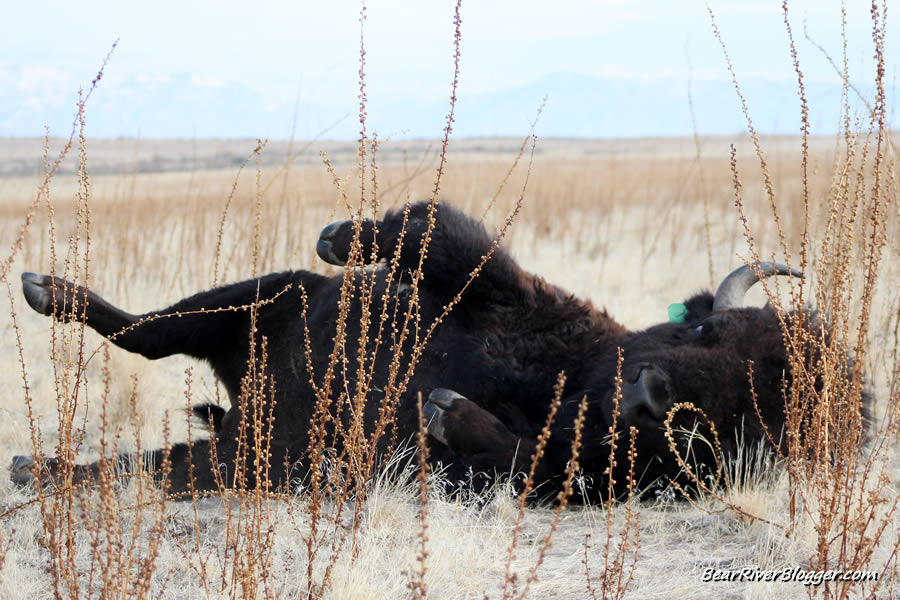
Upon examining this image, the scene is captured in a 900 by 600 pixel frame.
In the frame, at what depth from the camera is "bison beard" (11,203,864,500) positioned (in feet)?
10.5

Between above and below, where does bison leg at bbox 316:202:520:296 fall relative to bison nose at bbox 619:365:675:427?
above

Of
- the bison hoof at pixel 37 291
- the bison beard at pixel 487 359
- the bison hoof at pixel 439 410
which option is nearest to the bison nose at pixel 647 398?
the bison beard at pixel 487 359

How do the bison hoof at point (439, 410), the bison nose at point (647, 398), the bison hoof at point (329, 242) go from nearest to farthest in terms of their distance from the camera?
the bison nose at point (647, 398), the bison hoof at point (439, 410), the bison hoof at point (329, 242)

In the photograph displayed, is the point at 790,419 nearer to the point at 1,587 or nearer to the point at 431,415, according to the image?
the point at 431,415

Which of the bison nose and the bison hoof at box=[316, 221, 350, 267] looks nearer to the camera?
the bison nose

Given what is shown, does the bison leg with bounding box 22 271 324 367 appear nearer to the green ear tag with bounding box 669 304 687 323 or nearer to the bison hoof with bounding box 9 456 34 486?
the bison hoof with bounding box 9 456 34 486

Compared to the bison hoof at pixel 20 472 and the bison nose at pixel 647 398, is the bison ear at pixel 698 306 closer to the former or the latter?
the bison nose at pixel 647 398

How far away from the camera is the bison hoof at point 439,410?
3141 mm

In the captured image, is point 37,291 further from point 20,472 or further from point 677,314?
point 677,314

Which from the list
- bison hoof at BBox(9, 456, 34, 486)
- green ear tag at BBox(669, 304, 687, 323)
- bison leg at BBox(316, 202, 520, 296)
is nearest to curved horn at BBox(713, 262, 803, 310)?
green ear tag at BBox(669, 304, 687, 323)

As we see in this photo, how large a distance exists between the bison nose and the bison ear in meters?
0.79

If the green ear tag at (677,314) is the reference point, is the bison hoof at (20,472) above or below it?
below

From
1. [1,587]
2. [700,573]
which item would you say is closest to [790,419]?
[700,573]

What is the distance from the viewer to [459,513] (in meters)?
3.23
